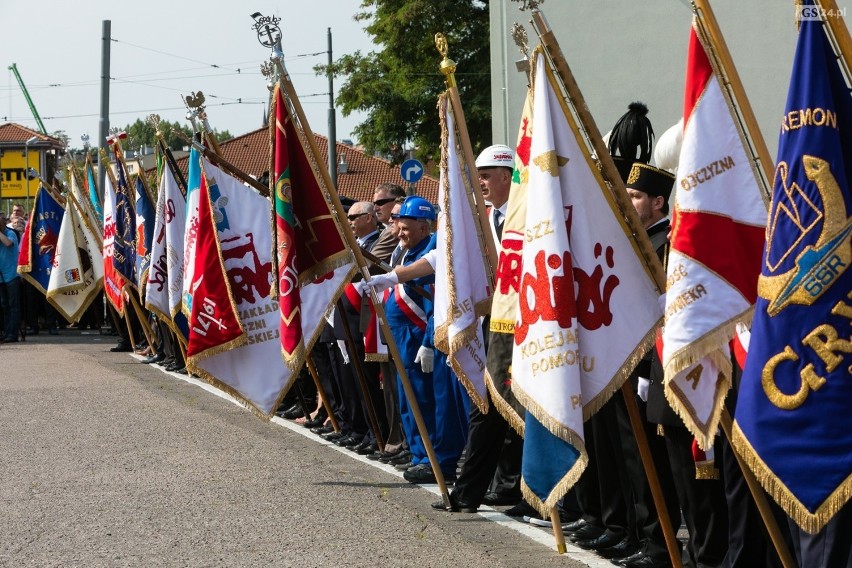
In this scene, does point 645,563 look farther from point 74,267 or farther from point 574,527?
point 74,267

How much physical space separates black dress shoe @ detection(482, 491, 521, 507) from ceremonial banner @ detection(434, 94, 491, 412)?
28.4 inches

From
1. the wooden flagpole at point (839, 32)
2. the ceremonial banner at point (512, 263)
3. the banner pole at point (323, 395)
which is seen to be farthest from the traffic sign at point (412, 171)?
the wooden flagpole at point (839, 32)

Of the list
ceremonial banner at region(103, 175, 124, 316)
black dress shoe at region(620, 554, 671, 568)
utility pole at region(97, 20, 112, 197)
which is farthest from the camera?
utility pole at region(97, 20, 112, 197)

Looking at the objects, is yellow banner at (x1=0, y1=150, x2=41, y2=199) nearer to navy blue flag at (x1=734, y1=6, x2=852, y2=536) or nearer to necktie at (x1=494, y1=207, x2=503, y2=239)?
necktie at (x1=494, y1=207, x2=503, y2=239)

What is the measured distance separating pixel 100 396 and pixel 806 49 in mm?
10747

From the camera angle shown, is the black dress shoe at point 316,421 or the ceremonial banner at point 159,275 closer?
the black dress shoe at point 316,421

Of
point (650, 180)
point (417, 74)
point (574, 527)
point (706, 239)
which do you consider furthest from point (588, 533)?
point (417, 74)

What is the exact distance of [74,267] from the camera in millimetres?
21781

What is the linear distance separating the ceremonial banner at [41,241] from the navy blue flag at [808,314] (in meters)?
19.2

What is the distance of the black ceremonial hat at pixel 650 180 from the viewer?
21.0 ft

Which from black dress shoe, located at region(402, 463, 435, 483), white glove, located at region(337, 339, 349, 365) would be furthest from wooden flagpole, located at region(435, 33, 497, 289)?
white glove, located at region(337, 339, 349, 365)

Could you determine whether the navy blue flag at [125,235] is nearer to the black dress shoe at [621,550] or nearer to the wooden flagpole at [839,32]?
the black dress shoe at [621,550]

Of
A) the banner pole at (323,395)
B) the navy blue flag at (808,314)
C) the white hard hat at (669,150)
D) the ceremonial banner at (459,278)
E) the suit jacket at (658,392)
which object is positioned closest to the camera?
the navy blue flag at (808,314)

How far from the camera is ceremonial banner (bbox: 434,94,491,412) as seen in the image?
784 centimetres
